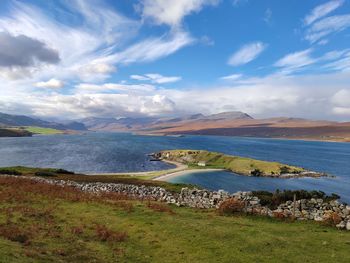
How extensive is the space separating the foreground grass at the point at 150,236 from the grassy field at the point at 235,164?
372 feet

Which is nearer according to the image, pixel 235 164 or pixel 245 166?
pixel 245 166

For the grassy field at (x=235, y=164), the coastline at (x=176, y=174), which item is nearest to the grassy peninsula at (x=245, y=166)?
the grassy field at (x=235, y=164)

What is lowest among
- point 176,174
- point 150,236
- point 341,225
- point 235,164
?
point 176,174

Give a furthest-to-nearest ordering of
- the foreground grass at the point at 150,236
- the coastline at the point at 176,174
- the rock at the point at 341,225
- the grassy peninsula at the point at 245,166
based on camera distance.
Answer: the grassy peninsula at the point at 245,166 → the coastline at the point at 176,174 → the rock at the point at 341,225 → the foreground grass at the point at 150,236

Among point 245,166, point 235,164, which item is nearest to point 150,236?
point 245,166

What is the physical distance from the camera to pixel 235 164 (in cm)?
15150

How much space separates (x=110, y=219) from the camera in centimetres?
2950

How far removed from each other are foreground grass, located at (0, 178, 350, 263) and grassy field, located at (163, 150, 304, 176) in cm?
11331

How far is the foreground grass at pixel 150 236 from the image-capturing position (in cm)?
2022

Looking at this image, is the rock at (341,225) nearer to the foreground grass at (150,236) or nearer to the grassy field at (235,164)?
the foreground grass at (150,236)

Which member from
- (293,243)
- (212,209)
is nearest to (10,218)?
(212,209)

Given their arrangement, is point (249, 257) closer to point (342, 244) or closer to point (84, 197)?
point (342, 244)

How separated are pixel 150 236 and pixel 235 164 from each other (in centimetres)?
13092

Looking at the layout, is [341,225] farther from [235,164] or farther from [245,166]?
[235,164]
